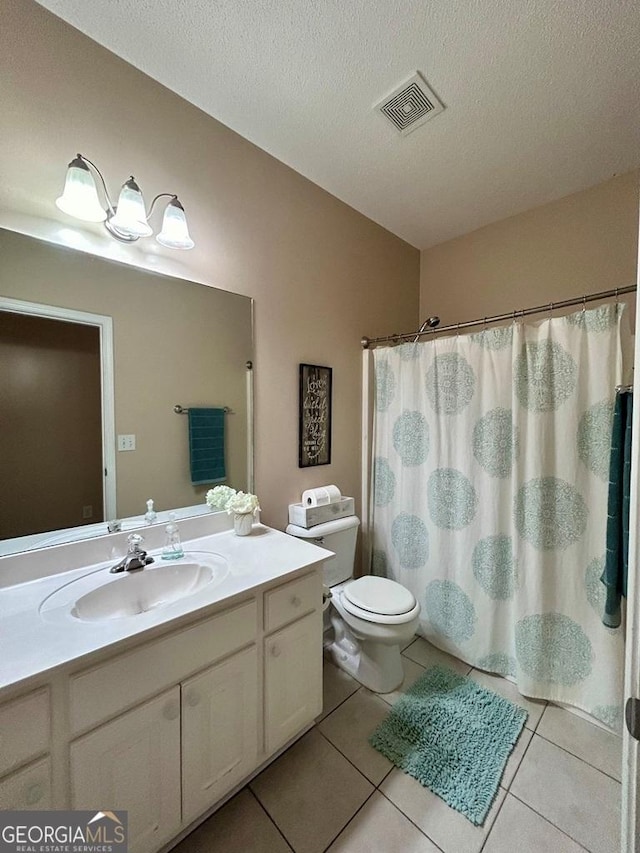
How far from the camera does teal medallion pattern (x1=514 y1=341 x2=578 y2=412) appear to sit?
59.1 inches

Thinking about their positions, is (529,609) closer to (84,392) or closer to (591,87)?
(84,392)

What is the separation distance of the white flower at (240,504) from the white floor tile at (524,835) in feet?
4.35

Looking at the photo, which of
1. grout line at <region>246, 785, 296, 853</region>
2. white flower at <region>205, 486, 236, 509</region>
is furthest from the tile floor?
white flower at <region>205, 486, 236, 509</region>

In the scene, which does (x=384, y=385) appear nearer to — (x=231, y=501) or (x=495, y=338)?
(x=495, y=338)

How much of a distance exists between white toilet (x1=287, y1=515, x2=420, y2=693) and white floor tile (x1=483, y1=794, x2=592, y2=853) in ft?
1.91

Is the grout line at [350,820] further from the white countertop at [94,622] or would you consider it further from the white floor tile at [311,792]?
the white countertop at [94,622]

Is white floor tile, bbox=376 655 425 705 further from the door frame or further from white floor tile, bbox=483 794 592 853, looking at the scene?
the door frame

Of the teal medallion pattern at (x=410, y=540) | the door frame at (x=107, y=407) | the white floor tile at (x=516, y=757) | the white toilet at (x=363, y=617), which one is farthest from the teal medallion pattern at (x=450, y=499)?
the door frame at (x=107, y=407)

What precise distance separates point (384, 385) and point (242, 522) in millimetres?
1250

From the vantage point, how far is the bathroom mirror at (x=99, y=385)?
109 centimetres

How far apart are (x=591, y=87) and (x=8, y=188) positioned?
2.18 m

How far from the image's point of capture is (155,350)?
1.39m

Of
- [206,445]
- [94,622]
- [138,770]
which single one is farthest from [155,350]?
[138,770]

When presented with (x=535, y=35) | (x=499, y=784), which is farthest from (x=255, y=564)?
(x=535, y=35)
